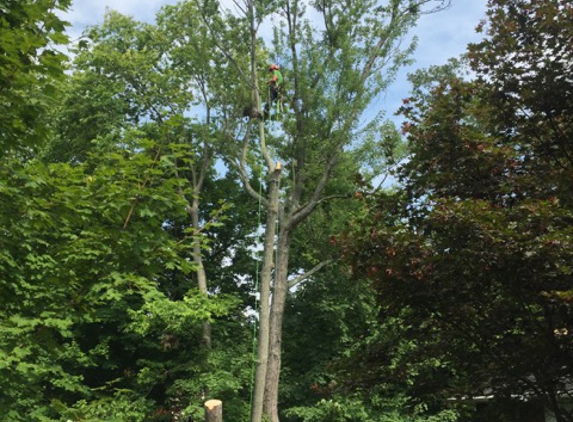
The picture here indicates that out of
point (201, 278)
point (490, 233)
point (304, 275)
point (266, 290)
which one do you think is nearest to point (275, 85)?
point (266, 290)

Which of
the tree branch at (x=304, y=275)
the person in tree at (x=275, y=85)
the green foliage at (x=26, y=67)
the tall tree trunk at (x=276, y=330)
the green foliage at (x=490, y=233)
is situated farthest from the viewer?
the tree branch at (x=304, y=275)

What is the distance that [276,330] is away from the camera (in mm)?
13859

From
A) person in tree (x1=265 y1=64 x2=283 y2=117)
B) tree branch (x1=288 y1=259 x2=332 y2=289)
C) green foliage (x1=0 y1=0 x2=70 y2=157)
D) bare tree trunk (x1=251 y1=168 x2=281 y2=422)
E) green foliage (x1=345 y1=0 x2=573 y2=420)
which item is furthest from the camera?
tree branch (x1=288 y1=259 x2=332 y2=289)

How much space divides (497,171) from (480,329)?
1563mm

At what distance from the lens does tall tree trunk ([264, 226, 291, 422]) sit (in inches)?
518

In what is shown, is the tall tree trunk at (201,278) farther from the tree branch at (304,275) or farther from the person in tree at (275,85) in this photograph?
the person in tree at (275,85)

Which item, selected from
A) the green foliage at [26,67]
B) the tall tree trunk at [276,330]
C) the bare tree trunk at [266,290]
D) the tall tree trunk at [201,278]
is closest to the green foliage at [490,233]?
the green foliage at [26,67]

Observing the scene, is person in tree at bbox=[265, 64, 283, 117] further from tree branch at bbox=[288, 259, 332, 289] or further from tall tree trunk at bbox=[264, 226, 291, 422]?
tree branch at bbox=[288, 259, 332, 289]

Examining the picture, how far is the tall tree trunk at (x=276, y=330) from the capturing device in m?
13.2

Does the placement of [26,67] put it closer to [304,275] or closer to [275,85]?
[275,85]

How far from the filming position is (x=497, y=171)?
548 cm

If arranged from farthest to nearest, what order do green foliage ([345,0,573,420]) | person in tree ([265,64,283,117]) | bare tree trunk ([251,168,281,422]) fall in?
person in tree ([265,64,283,117])
bare tree trunk ([251,168,281,422])
green foliage ([345,0,573,420])

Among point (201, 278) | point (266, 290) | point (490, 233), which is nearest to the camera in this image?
point (490, 233)

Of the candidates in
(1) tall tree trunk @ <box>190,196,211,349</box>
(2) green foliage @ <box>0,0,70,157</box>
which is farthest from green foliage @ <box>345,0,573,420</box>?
(1) tall tree trunk @ <box>190,196,211,349</box>
